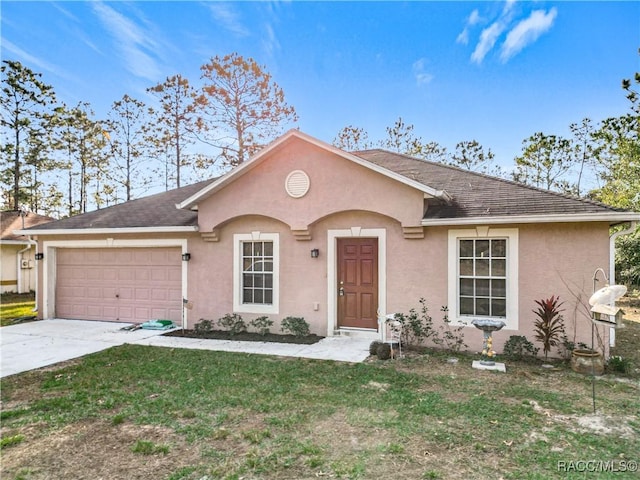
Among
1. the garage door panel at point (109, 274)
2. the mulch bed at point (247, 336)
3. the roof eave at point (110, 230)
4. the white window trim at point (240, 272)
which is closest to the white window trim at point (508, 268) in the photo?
the mulch bed at point (247, 336)

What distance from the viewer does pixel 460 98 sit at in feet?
52.1

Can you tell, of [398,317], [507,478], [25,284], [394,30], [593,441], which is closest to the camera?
[507,478]

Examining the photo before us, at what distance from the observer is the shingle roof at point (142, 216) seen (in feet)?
34.8

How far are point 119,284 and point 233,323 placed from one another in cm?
410

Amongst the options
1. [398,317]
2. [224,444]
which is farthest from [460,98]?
[224,444]

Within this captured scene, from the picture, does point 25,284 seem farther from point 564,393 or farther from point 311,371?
point 564,393

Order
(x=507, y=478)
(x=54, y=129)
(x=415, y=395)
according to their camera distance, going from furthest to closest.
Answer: (x=54, y=129) < (x=415, y=395) < (x=507, y=478)

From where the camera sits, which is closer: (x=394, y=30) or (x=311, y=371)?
(x=311, y=371)

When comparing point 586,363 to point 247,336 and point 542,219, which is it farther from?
point 247,336

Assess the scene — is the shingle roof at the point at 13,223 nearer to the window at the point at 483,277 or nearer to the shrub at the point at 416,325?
the shrub at the point at 416,325

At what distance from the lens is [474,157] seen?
26.6 meters

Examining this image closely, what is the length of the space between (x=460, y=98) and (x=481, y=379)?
13.2 m

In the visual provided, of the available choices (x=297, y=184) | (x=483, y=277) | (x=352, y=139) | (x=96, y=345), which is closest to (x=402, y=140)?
(x=352, y=139)

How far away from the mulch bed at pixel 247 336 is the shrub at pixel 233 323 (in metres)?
0.10
